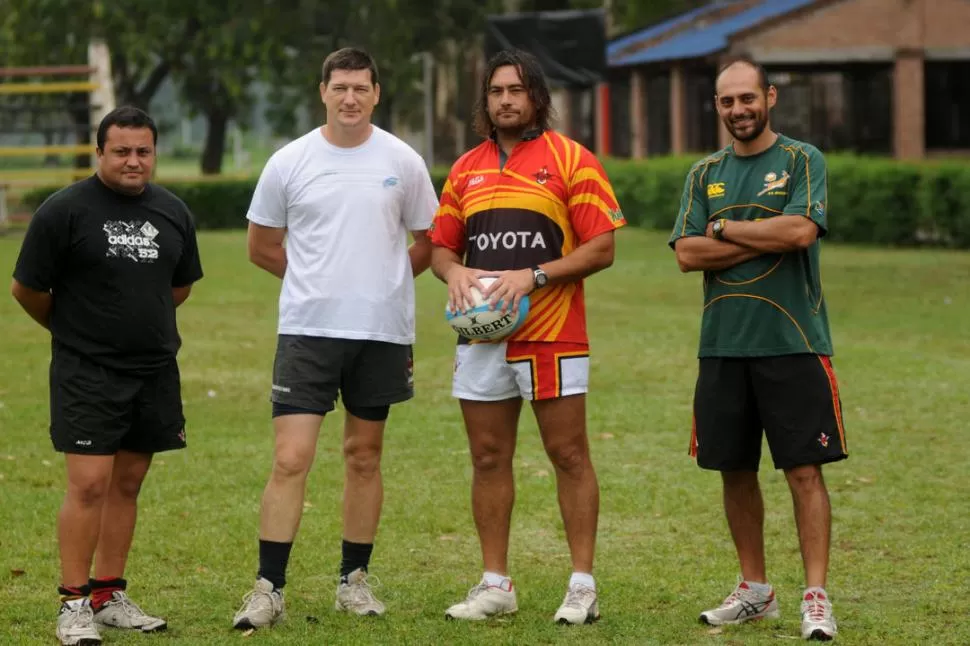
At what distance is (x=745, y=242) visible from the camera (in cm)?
664

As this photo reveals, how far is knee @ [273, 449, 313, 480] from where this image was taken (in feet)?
22.9

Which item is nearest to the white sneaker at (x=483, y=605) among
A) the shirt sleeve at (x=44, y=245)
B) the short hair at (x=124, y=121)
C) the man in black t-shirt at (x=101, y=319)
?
the man in black t-shirt at (x=101, y=319)

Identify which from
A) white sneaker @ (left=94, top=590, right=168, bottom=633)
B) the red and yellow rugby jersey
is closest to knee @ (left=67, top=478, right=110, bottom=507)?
white sneaker @ (left=94, top=590, right=168, bottom=633)

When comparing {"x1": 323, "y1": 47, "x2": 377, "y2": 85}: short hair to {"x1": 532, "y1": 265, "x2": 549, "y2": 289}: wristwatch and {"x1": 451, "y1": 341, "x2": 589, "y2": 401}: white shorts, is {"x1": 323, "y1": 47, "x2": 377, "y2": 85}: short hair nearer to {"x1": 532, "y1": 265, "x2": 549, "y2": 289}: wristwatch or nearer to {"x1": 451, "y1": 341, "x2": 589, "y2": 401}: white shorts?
{"x1": 532, "y1": 265, "x2": 549, "y2": 289}: wristwatch

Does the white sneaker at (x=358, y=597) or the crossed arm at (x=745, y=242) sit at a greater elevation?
the crossed arm at (x=745, y=242)

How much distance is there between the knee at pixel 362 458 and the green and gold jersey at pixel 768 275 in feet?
4.73

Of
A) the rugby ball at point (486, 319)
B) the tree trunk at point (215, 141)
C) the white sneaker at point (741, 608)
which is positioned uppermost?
the tree trunk at point (215, 141)

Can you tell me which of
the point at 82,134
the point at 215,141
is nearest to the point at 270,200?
the point at 82,134

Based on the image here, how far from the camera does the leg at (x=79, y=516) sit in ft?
21.8

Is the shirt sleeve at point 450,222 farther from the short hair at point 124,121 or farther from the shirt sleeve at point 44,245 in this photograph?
the shirt sleeve at point 44,245

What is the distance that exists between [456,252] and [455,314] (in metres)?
0.36

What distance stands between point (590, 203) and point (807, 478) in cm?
137

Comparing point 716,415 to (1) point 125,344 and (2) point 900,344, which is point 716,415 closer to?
(1) point 125,344

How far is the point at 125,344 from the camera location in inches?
265
